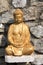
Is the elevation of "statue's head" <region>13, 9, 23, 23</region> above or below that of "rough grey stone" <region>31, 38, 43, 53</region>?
above

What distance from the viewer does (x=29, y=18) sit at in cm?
241

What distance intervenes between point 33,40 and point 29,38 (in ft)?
0.50

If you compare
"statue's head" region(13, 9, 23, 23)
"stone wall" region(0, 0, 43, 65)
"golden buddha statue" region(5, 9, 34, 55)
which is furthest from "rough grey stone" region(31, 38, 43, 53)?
"statue's head" region(13, 9, 23, 23)

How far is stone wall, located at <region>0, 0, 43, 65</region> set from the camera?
7.89ft

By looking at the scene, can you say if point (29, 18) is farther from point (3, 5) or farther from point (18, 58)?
point (18, 58)

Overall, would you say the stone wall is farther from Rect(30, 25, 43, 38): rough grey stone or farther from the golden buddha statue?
the golden buddha statue

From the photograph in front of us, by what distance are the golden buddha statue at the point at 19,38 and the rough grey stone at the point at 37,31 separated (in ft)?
0.47

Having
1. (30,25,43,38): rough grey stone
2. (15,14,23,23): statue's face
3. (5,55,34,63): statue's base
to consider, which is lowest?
(5,55,34,63): statue's base

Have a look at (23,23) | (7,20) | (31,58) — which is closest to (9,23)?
(7,20)

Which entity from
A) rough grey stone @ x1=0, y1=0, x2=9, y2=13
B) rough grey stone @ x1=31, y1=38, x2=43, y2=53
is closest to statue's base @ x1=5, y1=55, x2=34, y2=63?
rough grey stone @ x1=31, y1=38, x2=43, y2=53

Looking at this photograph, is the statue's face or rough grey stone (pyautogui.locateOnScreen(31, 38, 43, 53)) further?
rough grey stone (pyautogui.locateOnScreen(31, 38, 43, 53))

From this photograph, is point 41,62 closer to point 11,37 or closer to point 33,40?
point 33,40

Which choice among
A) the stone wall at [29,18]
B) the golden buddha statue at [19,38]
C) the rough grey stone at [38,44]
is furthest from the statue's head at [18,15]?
the rough grey stone at [38,44]

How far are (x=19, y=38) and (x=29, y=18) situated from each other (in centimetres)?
26
